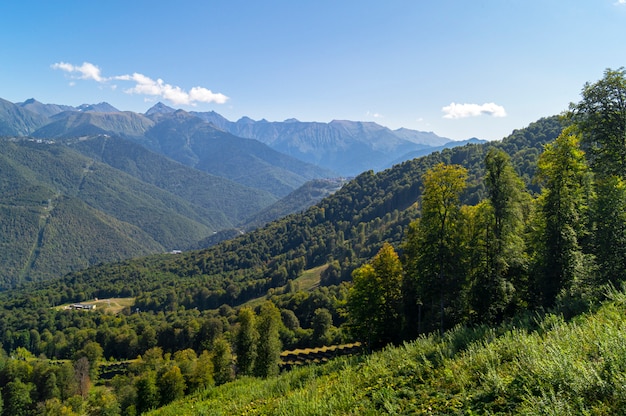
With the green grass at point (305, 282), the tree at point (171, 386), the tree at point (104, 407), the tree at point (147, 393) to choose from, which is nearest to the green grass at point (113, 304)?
the green grass at point (305, 282)

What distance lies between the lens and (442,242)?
2452 centimetres

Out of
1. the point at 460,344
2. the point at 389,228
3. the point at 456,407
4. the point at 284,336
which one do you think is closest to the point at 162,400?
the point at 284,336

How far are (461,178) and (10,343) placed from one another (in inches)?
7793

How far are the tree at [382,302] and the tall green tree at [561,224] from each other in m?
11.5

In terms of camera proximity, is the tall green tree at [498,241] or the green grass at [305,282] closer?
the tall green tree at [498,241]

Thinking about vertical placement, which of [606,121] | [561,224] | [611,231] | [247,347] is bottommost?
[247,347]

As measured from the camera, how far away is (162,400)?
156ft

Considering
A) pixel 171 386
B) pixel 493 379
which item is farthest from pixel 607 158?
pixel 171 386

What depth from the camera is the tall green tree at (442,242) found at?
24.3m

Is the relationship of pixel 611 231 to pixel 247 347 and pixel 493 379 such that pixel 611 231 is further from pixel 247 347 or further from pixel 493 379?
pixel 247 347

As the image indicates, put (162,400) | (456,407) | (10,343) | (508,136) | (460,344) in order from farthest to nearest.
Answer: (508,136), (10,343), (162,400), (460,344), (456,407)

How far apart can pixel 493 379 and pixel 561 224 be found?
661 inches

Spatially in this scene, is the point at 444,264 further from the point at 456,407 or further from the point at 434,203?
the point at 456,407

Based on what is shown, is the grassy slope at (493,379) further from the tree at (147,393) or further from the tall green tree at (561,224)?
the tree at (147,393)
